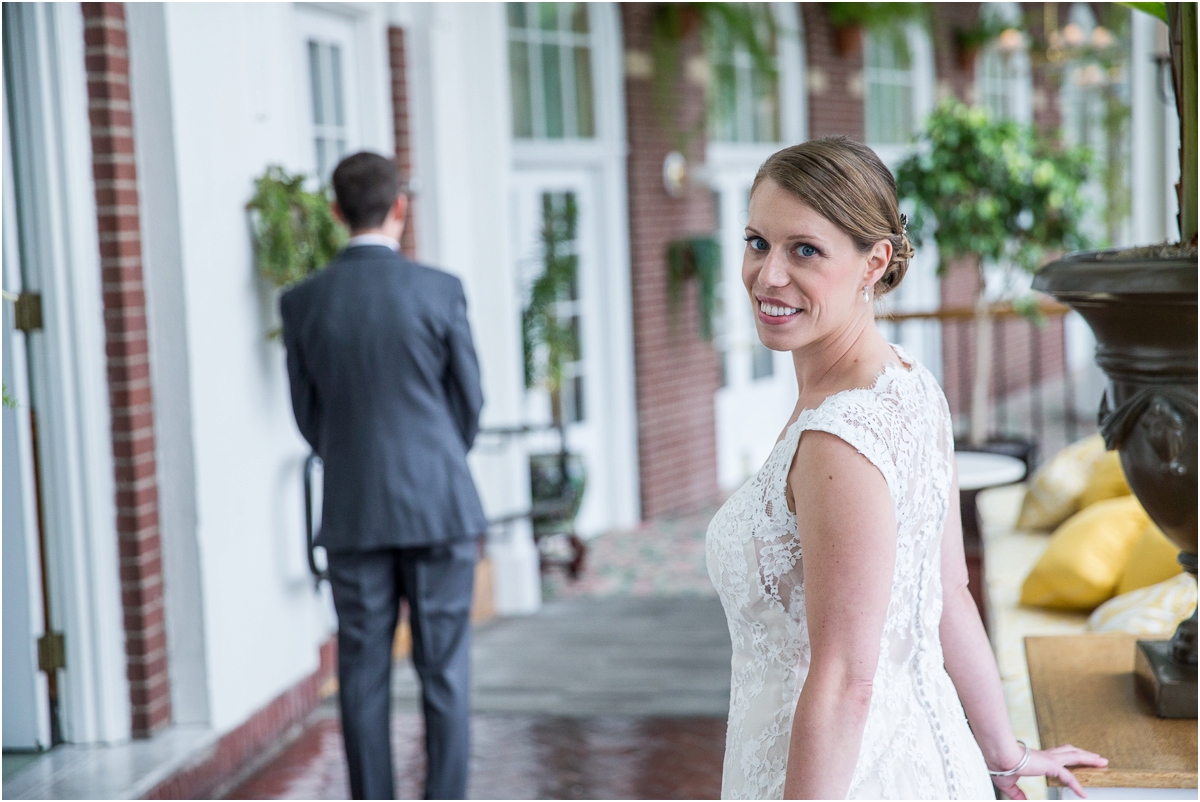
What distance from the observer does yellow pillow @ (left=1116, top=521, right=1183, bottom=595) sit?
3.20 meters

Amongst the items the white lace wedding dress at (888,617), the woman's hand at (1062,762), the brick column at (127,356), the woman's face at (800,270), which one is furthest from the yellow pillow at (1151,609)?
the brick column at (127,356)

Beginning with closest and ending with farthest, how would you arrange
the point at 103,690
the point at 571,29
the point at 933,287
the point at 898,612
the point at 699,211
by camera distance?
the point at 898,612, the point at 103,690, the point at 571,29, the point at 699,211, the point at 933,287

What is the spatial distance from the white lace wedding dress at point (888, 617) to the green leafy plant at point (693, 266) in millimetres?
6106

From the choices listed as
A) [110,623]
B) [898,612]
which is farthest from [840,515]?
[110,623]

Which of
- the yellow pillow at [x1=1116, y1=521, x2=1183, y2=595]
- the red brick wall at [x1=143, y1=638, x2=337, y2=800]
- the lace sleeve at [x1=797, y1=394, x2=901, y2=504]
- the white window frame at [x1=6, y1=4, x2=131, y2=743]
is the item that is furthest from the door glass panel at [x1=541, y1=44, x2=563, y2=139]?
the lace sleeve at [x1=797, y1=394, x2=901, y2=504]

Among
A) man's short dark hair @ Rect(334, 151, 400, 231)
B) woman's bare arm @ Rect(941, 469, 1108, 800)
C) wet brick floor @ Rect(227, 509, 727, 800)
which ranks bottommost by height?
wet brick floor @ Rect(227, 509, 727, 800)

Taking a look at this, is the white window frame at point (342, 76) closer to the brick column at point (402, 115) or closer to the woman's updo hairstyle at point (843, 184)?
the brick column at point (402, 115)

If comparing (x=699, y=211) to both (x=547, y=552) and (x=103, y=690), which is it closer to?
(x=547, y=552)

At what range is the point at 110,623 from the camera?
354cm

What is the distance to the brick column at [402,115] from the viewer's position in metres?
5.20

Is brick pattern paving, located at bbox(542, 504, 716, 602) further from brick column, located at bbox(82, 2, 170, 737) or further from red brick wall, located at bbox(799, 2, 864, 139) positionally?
red brick wall, located at bbox(799, 2, 864, 139)

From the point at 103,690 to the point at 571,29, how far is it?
466 centimetres

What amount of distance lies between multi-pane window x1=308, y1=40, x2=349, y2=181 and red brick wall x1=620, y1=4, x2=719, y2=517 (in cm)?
279

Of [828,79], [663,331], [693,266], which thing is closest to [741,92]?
[828,79]
